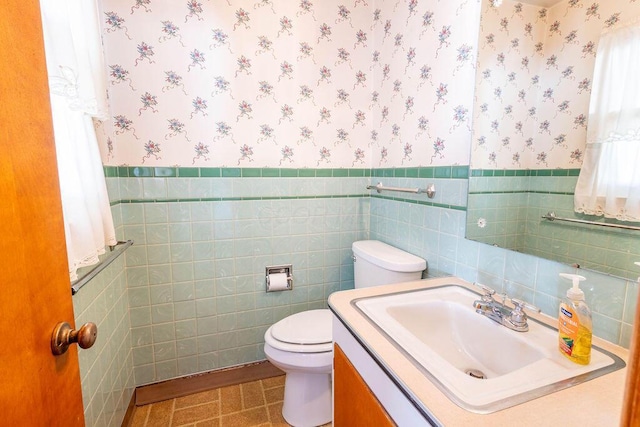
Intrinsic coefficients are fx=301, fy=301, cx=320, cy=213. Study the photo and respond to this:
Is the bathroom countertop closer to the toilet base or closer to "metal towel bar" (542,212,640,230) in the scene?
"metal towel bar" (542,212,640,230)

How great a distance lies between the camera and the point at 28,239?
1.63 ft

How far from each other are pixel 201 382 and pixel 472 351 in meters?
1.51

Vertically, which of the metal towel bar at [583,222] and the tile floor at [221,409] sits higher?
the metal towel bar at [583,222]

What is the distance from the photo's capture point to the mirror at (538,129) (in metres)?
0.83

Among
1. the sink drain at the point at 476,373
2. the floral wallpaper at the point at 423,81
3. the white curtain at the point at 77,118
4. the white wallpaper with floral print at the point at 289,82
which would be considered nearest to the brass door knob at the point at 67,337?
the white curtain at the point at 77,118

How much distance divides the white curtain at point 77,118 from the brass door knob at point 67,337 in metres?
0.30

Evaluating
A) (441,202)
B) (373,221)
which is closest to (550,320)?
(441,202)

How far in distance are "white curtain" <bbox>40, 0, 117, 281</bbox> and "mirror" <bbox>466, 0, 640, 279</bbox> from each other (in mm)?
1329

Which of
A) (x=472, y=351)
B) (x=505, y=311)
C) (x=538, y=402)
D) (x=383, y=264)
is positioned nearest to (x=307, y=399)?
(x=383, y=264)

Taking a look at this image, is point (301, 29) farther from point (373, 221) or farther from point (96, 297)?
point (96, 297)

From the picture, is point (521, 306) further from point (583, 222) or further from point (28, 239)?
point (28, 239)

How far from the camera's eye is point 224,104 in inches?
64.8

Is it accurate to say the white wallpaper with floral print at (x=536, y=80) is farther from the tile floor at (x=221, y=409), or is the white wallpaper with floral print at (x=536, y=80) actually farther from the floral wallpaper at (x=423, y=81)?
the tile floor at (x=221, y=409)

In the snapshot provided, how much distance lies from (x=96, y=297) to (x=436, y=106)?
5.33 feet
